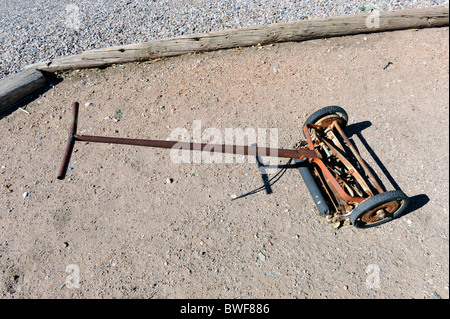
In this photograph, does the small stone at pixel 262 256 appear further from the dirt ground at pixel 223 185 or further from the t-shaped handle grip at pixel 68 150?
the t-shaped handle grip at pixel 68 150

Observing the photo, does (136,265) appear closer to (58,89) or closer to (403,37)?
(58,89)

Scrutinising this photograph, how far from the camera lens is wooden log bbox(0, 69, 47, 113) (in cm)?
565

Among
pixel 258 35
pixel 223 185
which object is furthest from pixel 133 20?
pixel 223 185

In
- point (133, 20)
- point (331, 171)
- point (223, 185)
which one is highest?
point (133, 20)

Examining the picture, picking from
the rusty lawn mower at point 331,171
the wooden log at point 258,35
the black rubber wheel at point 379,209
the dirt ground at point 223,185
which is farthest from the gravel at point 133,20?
the black rubber wheel at point 379,209

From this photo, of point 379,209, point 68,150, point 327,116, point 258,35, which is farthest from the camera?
point 258,35

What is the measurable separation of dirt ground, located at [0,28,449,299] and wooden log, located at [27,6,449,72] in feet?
0.55

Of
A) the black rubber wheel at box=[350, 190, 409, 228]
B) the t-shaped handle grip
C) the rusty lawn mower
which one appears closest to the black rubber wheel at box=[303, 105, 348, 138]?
the rusty lawn mower

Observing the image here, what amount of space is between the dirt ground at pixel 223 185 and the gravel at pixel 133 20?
0.71 meters

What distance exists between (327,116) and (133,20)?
5086 millimetres

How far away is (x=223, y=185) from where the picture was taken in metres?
4.51

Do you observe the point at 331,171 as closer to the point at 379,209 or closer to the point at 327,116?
the point at 379,209
